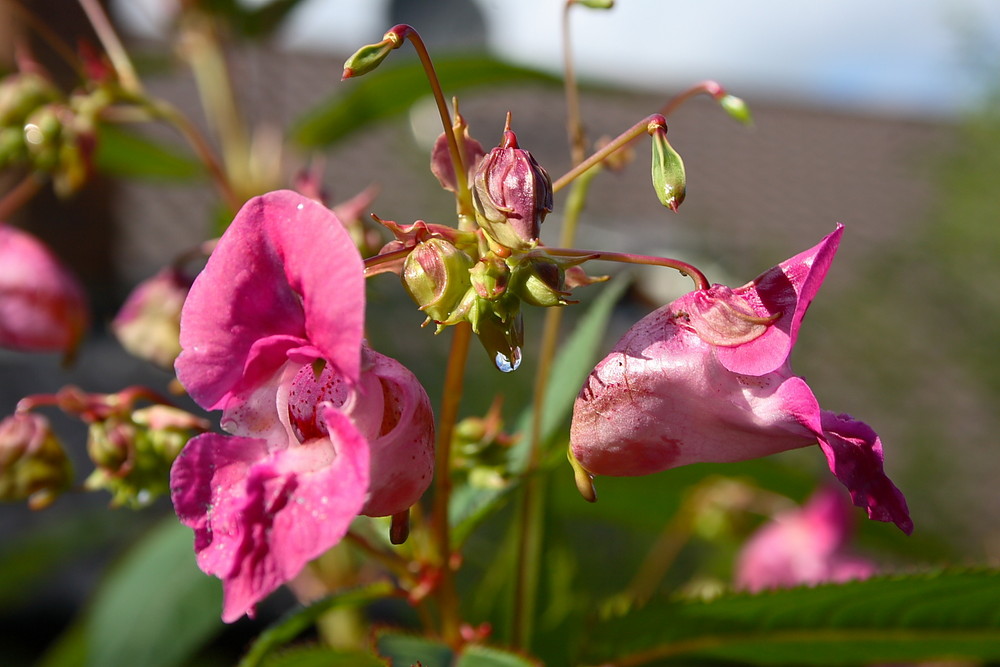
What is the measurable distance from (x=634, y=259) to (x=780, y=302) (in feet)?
0.22

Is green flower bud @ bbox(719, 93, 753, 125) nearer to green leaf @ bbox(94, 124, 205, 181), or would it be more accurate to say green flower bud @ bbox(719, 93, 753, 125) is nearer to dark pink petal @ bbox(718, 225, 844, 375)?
dark pink petal @ bbox(718, 225, 844, 375)

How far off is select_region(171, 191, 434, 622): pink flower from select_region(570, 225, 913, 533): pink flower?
0.09m

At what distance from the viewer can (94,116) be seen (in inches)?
28.9

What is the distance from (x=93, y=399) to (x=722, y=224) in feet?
14.9

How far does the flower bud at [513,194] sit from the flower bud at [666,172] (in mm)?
49

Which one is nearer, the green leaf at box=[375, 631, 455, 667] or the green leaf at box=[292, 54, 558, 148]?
the green leaf at box=[375, 631, 455, 667]

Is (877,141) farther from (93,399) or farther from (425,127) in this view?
(93,399)

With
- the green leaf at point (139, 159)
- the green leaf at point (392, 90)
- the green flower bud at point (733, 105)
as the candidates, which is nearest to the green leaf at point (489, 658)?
the green flower bud at point (733, 105)

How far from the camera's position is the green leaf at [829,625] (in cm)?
61

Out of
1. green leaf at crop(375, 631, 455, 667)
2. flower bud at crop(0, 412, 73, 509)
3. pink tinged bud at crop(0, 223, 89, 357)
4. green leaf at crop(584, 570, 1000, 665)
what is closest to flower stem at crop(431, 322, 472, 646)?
green leaf at crop(375, 631, 455, 667)

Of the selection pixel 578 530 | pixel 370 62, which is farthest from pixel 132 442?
pixel 578 530

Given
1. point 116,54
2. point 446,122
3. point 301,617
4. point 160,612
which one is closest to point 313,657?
point 301,617

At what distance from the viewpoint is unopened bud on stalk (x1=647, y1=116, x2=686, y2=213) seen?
15.5 inches

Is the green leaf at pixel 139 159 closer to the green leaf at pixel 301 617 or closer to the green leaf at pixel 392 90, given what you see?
the green leaf at pixel 392 90
